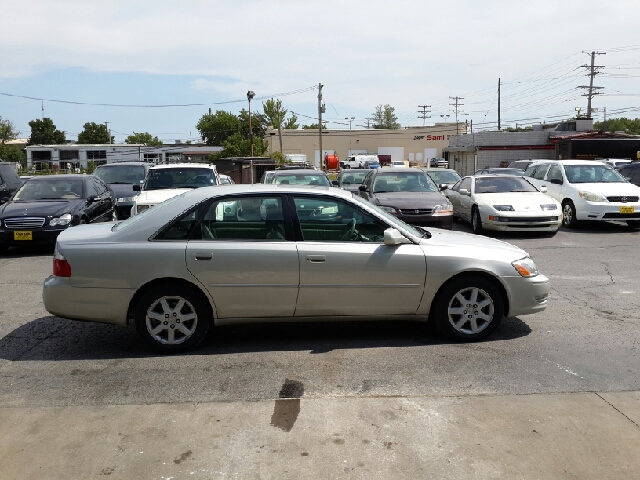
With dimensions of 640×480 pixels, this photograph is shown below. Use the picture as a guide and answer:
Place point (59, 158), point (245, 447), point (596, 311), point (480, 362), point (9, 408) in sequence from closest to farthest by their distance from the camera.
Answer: point (245, 447) → point (9, 408) → point (480, 362) → point (596, 311) → point (59, 158)

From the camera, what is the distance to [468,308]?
238 inches

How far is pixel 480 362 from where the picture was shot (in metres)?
5.56

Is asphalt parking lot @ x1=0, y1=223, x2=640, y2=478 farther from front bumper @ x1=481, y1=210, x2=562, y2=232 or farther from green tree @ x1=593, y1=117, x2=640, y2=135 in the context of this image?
green tree @ x1=593, y1=117, x2=640, y2=135

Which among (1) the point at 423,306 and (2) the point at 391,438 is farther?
(1) the point at 423,306

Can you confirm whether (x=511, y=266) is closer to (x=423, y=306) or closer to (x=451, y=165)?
(x=423, y=306)

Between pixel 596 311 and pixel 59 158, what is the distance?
7248 cm

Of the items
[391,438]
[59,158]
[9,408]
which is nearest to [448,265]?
[391,438]

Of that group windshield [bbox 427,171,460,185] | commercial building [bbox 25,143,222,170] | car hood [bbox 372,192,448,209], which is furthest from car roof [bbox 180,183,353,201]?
commercial building [bbox 25,143,222,170]

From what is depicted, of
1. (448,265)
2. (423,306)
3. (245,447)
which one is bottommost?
Result: (245,447)

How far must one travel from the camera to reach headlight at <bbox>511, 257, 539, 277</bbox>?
6090 mm

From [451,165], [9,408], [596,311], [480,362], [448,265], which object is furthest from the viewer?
[451,165]

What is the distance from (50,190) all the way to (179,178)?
2.59 metres

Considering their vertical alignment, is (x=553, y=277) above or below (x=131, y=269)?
below

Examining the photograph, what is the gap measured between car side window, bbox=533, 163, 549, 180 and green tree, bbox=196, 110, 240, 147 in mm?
90722
